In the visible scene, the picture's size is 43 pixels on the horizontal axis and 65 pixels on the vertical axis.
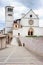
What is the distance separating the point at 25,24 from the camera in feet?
260

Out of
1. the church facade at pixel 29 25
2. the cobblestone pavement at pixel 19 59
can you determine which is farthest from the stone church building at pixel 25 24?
the cobblestone pavement at pixel 19 59

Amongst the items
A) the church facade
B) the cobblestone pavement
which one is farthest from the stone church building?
the cobblestone pavement

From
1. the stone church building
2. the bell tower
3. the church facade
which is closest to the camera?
the church facade

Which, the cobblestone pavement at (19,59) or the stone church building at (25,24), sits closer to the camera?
the cobblestone pavement at (19,59)

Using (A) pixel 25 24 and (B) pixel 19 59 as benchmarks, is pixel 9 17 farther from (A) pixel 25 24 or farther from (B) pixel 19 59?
(B) pixel 19 59

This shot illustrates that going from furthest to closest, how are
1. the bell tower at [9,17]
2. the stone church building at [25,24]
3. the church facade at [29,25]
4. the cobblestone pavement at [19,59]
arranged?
the bell tower at [9,17], the stone church building at [25,24], the church facade at [29,25], the cobblestone pavement at [19,59]

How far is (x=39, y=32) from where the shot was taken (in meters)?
76.0

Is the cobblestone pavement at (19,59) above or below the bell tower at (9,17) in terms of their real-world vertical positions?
below

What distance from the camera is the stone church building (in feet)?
249

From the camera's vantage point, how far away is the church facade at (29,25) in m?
75.8

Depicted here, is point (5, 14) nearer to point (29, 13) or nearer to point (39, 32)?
point (29, 13)

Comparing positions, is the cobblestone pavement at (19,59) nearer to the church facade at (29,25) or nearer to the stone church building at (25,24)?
the church facade at (29,25)

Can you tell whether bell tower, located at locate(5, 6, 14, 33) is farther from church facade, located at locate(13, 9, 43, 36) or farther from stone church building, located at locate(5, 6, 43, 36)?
church facade, located at locate(13, 9, 43, 36)

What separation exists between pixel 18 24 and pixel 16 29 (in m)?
5.42
